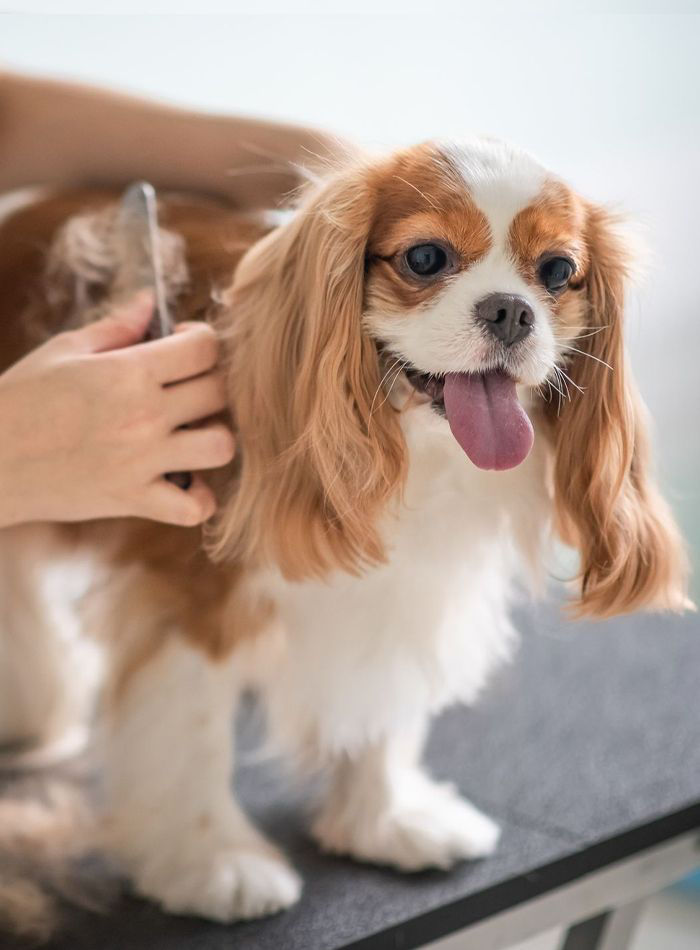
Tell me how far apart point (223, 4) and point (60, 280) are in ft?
1.02

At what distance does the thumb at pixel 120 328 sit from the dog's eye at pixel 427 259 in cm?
28

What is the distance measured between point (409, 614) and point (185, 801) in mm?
300

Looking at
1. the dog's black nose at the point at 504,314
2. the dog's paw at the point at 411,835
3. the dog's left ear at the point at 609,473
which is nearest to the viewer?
the dog's black nose at the point at 504,314

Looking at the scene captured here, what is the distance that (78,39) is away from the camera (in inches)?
40.4

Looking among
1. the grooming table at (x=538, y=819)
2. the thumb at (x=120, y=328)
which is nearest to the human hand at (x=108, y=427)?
the thumb at (x=120, y=328)

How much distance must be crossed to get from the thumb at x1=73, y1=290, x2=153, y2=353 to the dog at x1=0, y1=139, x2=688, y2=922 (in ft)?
0.19

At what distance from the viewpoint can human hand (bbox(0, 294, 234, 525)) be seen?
87 cm

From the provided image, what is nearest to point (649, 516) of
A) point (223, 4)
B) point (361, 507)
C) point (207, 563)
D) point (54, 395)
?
point (361, 507)

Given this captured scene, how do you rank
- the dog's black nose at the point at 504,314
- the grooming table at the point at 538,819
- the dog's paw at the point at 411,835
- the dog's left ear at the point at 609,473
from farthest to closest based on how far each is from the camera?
the dog's paw at the point at 411,835, the grooming table at the point at 538,819, the dog's left ear at the point at 609,473, the dog's black nose at the point at 504,314

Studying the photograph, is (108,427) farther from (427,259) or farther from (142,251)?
(427,259)

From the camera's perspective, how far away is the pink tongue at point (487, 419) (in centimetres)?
77

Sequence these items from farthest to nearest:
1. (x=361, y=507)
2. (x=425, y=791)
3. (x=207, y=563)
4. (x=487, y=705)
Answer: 1. (x=487, y=705)
2. (x=425, y=791)
3. (x=207, y=563)
4. (x=361, y=507)

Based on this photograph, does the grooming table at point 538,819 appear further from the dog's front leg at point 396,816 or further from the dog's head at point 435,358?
the dog's head at point 435,358

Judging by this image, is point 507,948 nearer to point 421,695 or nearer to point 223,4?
point 421,695
